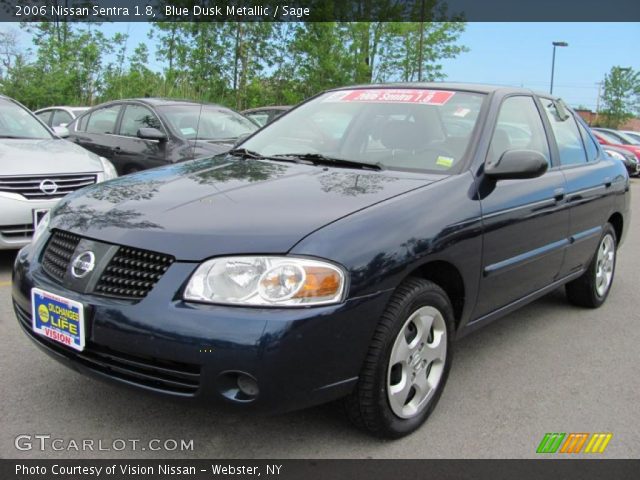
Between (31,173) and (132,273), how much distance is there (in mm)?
3389

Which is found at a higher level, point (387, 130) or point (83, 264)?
point (387, 130)

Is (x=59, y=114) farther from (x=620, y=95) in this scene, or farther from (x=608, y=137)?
(x=620, y=95)

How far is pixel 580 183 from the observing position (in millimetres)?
4172

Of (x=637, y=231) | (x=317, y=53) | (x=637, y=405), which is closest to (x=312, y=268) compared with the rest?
(x=637, y=405)

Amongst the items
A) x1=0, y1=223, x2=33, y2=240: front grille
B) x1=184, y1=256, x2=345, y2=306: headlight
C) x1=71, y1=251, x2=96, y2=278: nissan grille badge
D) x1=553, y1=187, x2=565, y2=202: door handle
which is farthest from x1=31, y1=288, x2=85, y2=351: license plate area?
x1=553, y1=187, x2=565, y2=202: door handle

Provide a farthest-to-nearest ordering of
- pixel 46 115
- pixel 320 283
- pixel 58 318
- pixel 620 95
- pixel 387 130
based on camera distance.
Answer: pixel 620 95
pixel 46 115
pixel 387 130
pixel 58 318
pixel 320 283

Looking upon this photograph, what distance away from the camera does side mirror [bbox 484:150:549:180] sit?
310 cm

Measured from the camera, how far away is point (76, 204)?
9.54 feet

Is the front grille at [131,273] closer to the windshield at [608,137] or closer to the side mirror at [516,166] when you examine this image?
the side mirror at [516,166]

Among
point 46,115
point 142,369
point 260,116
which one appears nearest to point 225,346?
point 142,369

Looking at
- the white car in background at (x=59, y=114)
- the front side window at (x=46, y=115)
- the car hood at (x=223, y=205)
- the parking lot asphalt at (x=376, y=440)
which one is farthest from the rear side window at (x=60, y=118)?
the car hood at (x=223, y=205)

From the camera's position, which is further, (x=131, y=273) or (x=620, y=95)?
(x=620, y=95)

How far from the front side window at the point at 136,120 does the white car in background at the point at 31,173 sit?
1.56 metres

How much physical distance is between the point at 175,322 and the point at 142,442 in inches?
27.7
